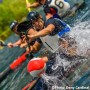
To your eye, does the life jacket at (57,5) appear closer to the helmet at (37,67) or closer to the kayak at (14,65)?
the kayak at (14,65)

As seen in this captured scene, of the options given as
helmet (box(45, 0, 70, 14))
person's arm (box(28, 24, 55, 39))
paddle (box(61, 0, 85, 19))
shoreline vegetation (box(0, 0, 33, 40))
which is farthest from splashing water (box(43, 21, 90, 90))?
shoreline vegetation (box(0, 0, 33, 40))

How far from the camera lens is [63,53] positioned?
27.0 ft

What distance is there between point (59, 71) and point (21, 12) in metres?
5.77

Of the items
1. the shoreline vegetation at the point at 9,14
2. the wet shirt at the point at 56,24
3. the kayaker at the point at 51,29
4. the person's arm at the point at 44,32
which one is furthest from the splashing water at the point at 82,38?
the shoreline vegetation at the point at 9,14

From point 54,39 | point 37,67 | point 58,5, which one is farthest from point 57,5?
point 37,67

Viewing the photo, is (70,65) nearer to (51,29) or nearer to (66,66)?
(66,66)

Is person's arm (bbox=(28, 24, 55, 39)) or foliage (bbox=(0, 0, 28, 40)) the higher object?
person's arm (bbox=(28, 24, 55, 39))

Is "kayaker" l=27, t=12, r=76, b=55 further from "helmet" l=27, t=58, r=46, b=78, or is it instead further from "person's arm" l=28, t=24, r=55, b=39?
"helmet" l=27, t=58, r=46, b=78

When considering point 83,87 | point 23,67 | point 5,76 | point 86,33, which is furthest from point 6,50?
point 83,87

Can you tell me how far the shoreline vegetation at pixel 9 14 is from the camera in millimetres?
13133

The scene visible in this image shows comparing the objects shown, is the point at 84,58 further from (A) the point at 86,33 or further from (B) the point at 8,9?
(B) the point at 8,9

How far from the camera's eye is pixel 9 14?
44.0 ft

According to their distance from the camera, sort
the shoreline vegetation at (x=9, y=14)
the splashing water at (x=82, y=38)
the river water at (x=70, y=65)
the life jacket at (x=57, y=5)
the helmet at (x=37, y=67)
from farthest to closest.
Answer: the shoreline vegetation at (x=9, y=14) < the life jacket at (x=57, y=5) < the splashing water at (x=82, y=38) < the river water at (x=70, y=65) < the helmet at (x=37, y=67)

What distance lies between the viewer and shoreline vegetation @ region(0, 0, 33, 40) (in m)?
13.1
